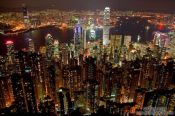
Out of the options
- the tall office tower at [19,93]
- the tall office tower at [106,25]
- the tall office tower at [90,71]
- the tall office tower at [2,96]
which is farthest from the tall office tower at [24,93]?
the tall office tower at [106,25]

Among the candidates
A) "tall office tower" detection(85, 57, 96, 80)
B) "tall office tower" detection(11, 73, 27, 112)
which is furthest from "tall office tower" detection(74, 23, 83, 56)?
"tall office tower" detection(11, 73, 27, 112)

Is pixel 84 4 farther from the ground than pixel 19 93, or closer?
farther from the ground

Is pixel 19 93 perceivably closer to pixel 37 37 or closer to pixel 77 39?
pixel 77 39

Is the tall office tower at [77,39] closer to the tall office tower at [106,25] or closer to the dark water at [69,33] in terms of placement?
the dark water at [69,33]

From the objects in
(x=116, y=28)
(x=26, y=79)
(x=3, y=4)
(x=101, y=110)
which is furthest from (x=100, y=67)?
(x=116, y=28)

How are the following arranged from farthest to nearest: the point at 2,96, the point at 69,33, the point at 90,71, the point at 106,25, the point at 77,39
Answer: the point at 106,25
the point at 69,33
the point at 77,39
the point at 90,71
the point at 2,96

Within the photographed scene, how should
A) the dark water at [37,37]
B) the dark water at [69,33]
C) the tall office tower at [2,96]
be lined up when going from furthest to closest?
1. the dark water at [69,33]
2. the dark water at [37,37]
3. the tall office tower at [2,96]

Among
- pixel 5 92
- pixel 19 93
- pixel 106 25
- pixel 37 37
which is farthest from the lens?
pixel 106 25

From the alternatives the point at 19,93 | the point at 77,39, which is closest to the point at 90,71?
the point at 19,93

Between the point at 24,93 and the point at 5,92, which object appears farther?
the point at 5,92

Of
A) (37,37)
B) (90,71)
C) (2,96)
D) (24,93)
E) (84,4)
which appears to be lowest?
(2,96)

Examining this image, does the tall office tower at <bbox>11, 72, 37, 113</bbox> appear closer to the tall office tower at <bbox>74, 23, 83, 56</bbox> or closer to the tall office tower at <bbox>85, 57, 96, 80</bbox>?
the tall office tower at <bbox>85, 57, 96, 80</bbox>
